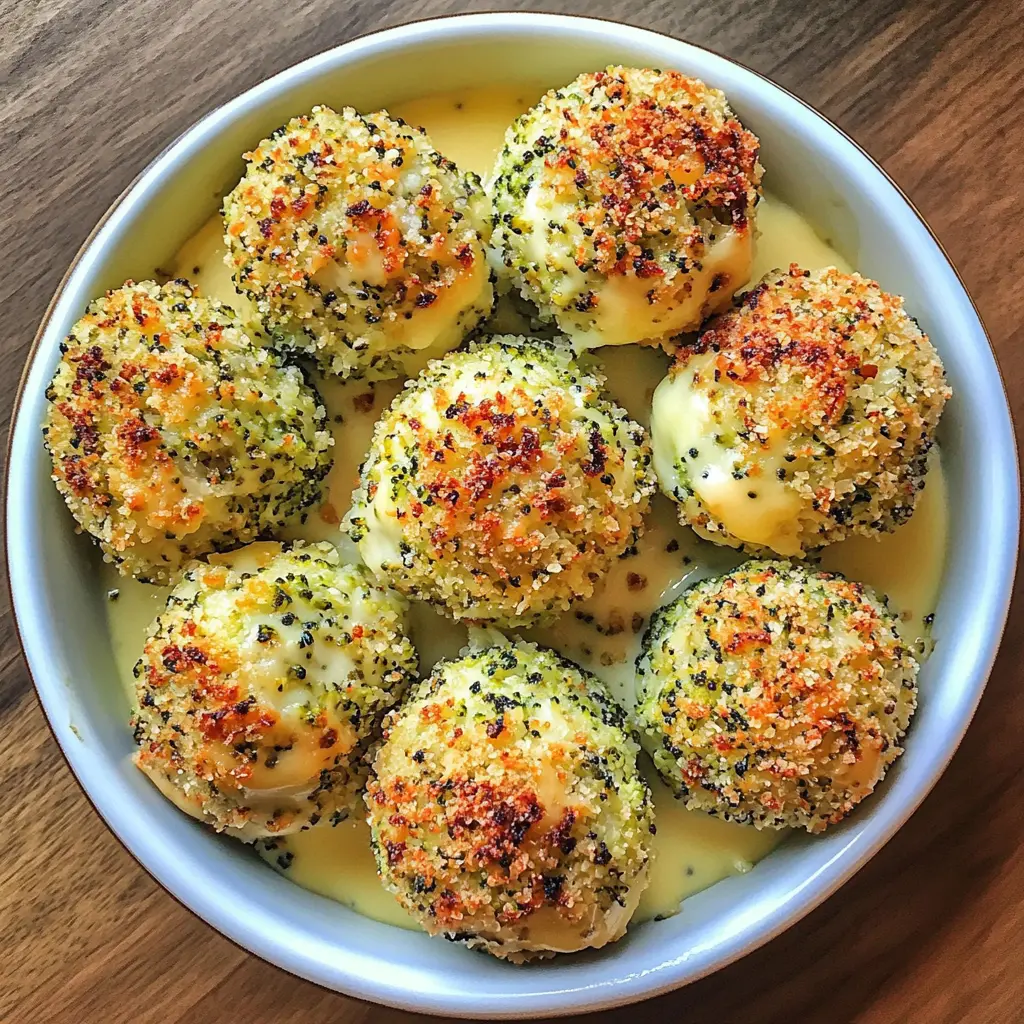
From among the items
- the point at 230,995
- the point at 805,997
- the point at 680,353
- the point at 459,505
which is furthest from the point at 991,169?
the point at 230,995

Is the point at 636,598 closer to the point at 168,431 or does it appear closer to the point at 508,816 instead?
the point at 508,816

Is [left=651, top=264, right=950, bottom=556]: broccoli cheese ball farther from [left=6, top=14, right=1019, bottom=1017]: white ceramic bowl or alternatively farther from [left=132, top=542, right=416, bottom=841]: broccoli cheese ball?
[left=132, top=542, right=416, bottom=841]: broccoli cheese ball

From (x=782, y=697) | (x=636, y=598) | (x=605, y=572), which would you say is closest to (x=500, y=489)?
(x=605, y=572)

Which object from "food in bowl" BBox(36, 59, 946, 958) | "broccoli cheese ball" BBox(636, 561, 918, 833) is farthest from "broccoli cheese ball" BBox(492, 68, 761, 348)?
"broccoli cheese ball" BBox(636, 561, 918, 833)

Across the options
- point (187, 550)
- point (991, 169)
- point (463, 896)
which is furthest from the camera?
point (991, 169)

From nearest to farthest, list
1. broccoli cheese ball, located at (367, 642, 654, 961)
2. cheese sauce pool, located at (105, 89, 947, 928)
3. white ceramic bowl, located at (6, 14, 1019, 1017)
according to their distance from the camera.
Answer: broccoli cheese ball, located at (367, 642, 654, 961) < white ceramic bowl, located at (6, 14, 1019, 1017) < cheese sauce pool, located at (105, 89, 947, 928)

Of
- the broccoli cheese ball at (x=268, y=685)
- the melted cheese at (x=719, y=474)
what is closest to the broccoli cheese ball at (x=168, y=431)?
the broccoli cheese ball at (x=268, y=685)

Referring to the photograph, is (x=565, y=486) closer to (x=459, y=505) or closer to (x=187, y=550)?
(x=459, y=505)
